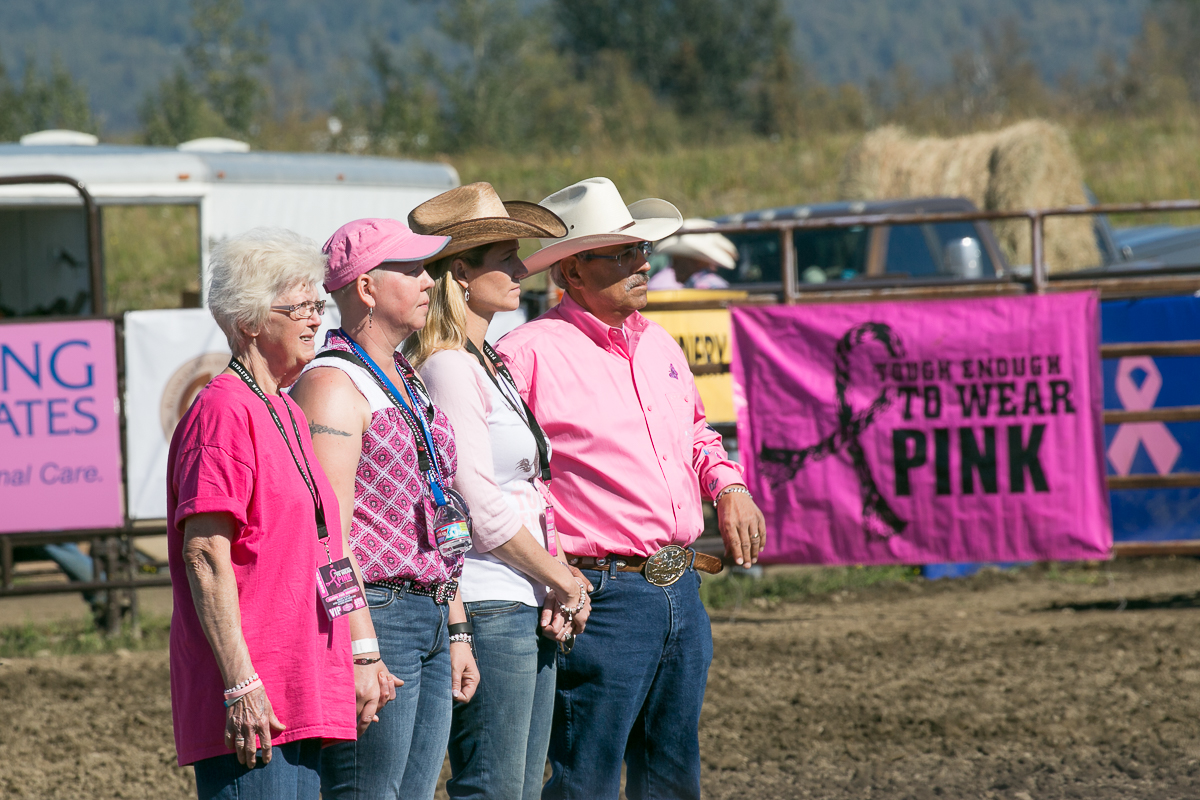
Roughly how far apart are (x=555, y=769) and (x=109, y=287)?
18719 millimetres

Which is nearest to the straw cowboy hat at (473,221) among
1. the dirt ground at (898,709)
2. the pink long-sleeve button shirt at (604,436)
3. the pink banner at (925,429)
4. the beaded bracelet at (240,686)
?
the pink long-sleeve button shirt at (604,436)

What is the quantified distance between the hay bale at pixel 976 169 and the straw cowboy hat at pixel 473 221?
12660 millimetres

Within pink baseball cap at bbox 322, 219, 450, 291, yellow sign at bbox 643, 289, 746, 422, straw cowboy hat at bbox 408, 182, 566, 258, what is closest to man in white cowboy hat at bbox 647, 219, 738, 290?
yellow sign at bbox 643, 289, 746, 422

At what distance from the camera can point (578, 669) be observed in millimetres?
3250

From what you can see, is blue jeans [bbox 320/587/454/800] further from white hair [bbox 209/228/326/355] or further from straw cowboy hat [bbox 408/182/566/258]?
straw cowboy hat [bbox 408/182/566/258]

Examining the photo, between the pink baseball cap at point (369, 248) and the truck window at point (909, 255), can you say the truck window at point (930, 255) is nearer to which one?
the truck window at point (909, 255)

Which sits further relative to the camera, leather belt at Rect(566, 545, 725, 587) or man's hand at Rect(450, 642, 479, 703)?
leather belt at Rect(566, 545, 725, 587)

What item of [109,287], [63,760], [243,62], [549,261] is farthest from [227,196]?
[243,62]

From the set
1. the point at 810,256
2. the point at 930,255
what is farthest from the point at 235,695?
the point at 930,255

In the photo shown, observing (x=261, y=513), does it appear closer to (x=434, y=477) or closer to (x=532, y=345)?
(x=434, y=477)

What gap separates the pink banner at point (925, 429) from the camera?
6719 mm

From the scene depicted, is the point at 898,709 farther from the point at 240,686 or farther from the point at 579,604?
the point at 240,686

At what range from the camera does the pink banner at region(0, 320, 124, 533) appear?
6645 mm

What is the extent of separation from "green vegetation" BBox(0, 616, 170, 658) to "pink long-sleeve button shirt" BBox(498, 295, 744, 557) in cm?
409
